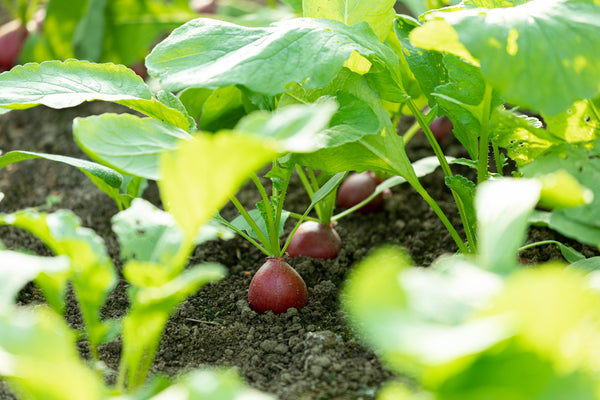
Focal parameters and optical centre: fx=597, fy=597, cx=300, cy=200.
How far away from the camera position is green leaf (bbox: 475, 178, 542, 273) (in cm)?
56

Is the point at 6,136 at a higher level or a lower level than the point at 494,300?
lower

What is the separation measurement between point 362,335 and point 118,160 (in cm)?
46

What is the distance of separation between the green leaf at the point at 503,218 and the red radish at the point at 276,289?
0.46 m

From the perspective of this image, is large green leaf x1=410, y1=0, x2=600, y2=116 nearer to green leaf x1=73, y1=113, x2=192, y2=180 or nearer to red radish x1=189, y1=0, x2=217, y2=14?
green leaf x1=73, y1=113, x2=192, y2=180

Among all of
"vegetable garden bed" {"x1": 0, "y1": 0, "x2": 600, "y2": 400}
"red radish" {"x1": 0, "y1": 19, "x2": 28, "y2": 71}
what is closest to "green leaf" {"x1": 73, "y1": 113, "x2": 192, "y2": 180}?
"vegetable garden bed" {"x1": 0, "y1": 0, "x2": 600, "y2": 400}

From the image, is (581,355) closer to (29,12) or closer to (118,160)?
(118,160)

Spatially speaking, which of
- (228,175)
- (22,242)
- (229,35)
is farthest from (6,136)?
(228,175)

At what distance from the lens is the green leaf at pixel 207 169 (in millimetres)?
561

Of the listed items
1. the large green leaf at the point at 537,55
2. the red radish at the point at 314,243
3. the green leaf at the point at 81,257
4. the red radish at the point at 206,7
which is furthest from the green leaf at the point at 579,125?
the red radish at the point at 206,7

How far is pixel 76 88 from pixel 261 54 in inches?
11.9

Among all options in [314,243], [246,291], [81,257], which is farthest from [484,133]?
[81,257]

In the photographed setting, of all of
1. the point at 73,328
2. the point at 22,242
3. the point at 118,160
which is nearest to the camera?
the point at 118,160

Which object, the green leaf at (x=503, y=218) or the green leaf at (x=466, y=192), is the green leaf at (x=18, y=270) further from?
the green leaf at (x=466, y=192)

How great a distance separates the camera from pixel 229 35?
0.92m
